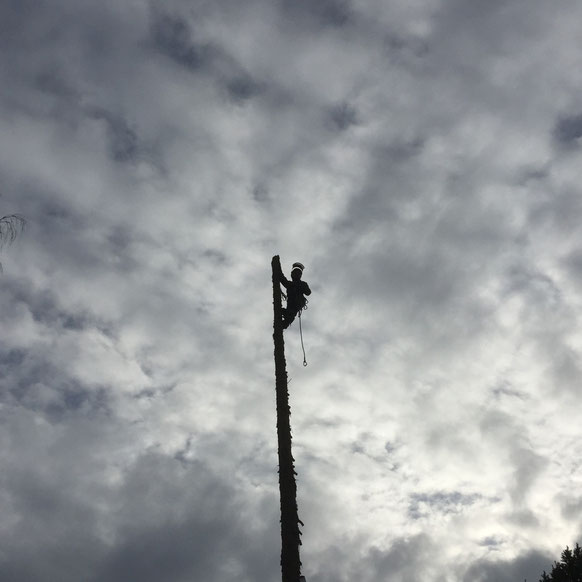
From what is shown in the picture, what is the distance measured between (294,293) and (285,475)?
439cm

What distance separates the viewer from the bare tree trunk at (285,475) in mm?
6977

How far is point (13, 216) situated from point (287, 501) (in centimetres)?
516

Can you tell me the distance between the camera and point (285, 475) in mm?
7559

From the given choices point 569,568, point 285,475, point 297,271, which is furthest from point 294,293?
point 569,568

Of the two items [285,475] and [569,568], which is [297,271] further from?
[569,568]

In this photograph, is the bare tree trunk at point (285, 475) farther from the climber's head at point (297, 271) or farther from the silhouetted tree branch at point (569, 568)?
the silhouetted tree branch at point (569, 568)

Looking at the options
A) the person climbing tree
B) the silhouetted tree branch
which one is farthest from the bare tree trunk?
the silhouetted tree branch

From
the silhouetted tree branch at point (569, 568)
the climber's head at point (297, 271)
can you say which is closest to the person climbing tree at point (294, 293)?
the climber's head at point (297, 271)

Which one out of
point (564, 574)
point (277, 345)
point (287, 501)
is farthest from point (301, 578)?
point (564, 574)

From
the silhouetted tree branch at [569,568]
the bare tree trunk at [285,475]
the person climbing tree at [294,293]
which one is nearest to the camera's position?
the bare tree trunk at [285,475]

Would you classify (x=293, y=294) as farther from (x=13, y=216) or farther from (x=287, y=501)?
(x=13, y=216)

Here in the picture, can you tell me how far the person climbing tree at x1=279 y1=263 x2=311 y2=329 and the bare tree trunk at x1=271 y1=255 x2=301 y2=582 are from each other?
4.60 feet

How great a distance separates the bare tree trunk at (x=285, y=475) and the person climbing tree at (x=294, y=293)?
4.60 feet

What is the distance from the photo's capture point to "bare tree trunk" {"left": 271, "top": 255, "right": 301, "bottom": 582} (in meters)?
6.98
